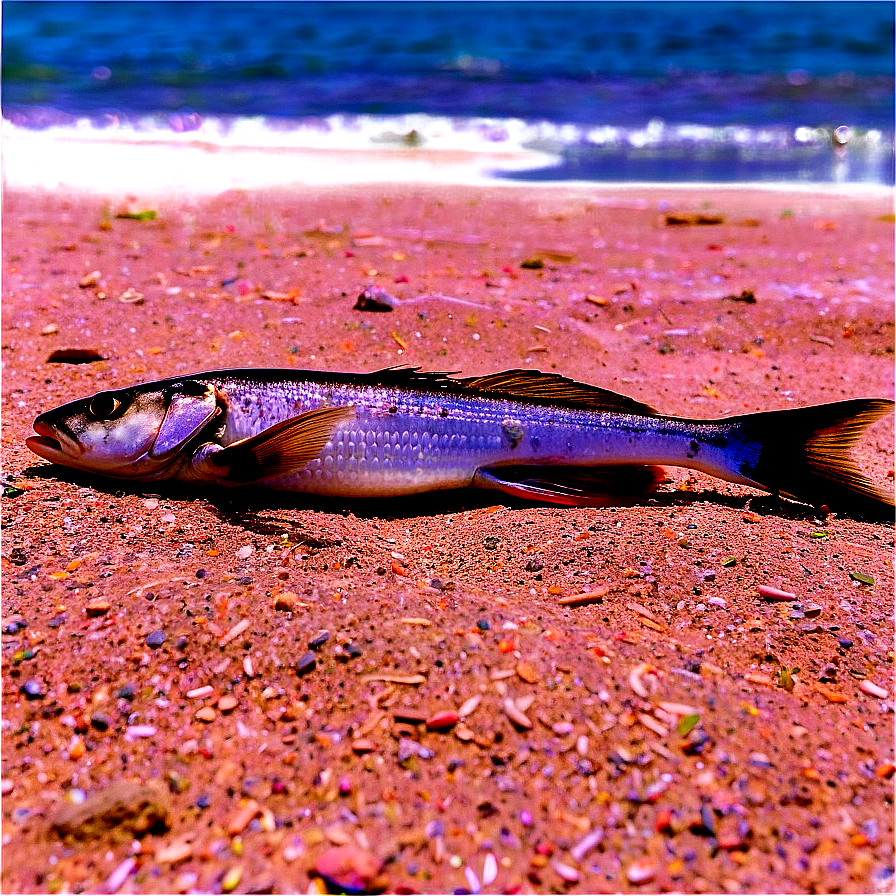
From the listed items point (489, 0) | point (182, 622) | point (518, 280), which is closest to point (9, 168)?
point (518, 280)

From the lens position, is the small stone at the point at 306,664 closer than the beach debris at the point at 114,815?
No

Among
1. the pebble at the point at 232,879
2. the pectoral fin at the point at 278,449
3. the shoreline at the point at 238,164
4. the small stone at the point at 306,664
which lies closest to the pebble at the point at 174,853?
the pebble at the point at 232,879

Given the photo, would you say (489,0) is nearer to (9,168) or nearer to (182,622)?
(9,168)

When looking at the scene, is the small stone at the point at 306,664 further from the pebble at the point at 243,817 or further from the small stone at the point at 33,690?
the small stone at the point at 33,690

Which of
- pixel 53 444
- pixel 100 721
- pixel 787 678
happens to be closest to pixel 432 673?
pixel 100 721

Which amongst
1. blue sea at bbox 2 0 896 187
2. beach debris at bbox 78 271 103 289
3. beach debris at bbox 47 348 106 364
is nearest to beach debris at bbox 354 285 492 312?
beach debris at bbox 47 348 106 364
